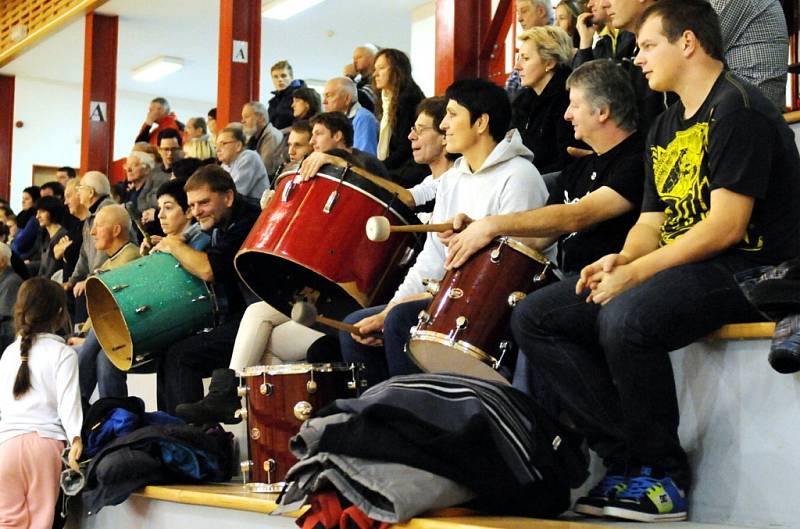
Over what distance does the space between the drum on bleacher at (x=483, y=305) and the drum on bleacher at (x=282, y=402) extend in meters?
0.56

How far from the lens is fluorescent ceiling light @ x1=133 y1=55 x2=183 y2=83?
13398 mm

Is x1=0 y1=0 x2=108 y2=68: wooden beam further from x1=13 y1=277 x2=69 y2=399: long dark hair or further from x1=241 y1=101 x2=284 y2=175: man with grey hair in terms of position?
x1=13 y1=277 x2=69 y2=399: long dark hair

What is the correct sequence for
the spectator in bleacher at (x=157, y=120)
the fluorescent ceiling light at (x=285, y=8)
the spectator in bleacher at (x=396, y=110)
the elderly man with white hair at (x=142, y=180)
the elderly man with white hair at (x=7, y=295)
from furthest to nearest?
the fluorescent ceiling light at (x=285, y=8) → the spectator in bleacher at (x=157, y=120) → the elderly man with white hair at (x=142, y=180) → the elderly man with white hair at (x=7, y=295) → the spectator in bleacher at (x=396, y=110)

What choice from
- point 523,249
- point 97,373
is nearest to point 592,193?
point 523,249

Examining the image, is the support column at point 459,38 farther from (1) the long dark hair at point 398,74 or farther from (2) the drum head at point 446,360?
(2) the drum head at point 446,360

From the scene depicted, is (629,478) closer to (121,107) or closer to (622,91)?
(622,91)

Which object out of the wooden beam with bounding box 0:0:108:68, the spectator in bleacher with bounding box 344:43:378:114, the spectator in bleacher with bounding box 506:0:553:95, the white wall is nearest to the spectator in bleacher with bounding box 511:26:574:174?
the spectator in bleacher with bounding box 506:0:553:95

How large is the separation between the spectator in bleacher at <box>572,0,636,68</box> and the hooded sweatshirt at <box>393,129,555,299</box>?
2.81 ft

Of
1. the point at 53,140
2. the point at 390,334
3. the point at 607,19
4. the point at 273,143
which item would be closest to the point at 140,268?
the point at 390,334

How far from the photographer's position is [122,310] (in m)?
4.03

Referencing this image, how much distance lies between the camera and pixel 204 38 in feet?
40.4

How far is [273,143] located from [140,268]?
117 inches

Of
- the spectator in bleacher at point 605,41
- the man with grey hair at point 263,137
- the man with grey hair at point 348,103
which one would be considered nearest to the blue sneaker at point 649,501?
the spectator in bleacher at point 605,41

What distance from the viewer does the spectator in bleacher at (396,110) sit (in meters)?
4.91
